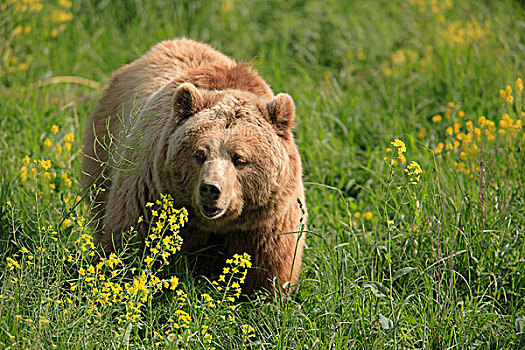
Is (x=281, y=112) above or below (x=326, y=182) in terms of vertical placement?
above

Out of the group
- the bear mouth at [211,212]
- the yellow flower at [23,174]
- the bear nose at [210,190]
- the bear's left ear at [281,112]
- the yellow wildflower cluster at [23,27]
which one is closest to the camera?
the bear nose at [210,190]

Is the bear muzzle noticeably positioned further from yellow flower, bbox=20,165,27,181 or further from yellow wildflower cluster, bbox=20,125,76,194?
yellow flower, bbox=20,165,27,181

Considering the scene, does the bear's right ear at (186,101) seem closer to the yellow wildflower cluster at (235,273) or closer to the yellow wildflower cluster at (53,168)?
→ the yellow wildflower cluster at (235,273)

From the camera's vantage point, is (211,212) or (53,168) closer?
(211,212)

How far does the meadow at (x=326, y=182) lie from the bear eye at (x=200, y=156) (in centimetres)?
37

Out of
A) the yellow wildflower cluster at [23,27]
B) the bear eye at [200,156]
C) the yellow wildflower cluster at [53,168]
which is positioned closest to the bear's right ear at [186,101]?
the bear eye at [200,156]

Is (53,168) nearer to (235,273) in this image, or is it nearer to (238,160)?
(235,273)

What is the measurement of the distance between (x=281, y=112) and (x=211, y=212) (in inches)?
35.6

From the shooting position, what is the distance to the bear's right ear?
4.50 meters

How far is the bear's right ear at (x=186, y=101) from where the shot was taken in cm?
450

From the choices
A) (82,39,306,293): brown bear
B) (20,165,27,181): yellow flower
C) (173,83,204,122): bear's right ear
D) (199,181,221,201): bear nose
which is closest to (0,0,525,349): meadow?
(20,165,27,181): yellow flower

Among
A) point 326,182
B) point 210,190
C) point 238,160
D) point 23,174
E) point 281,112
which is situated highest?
point 281,112

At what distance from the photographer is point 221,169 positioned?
4.26m

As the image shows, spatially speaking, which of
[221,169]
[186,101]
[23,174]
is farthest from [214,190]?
[23,174]
